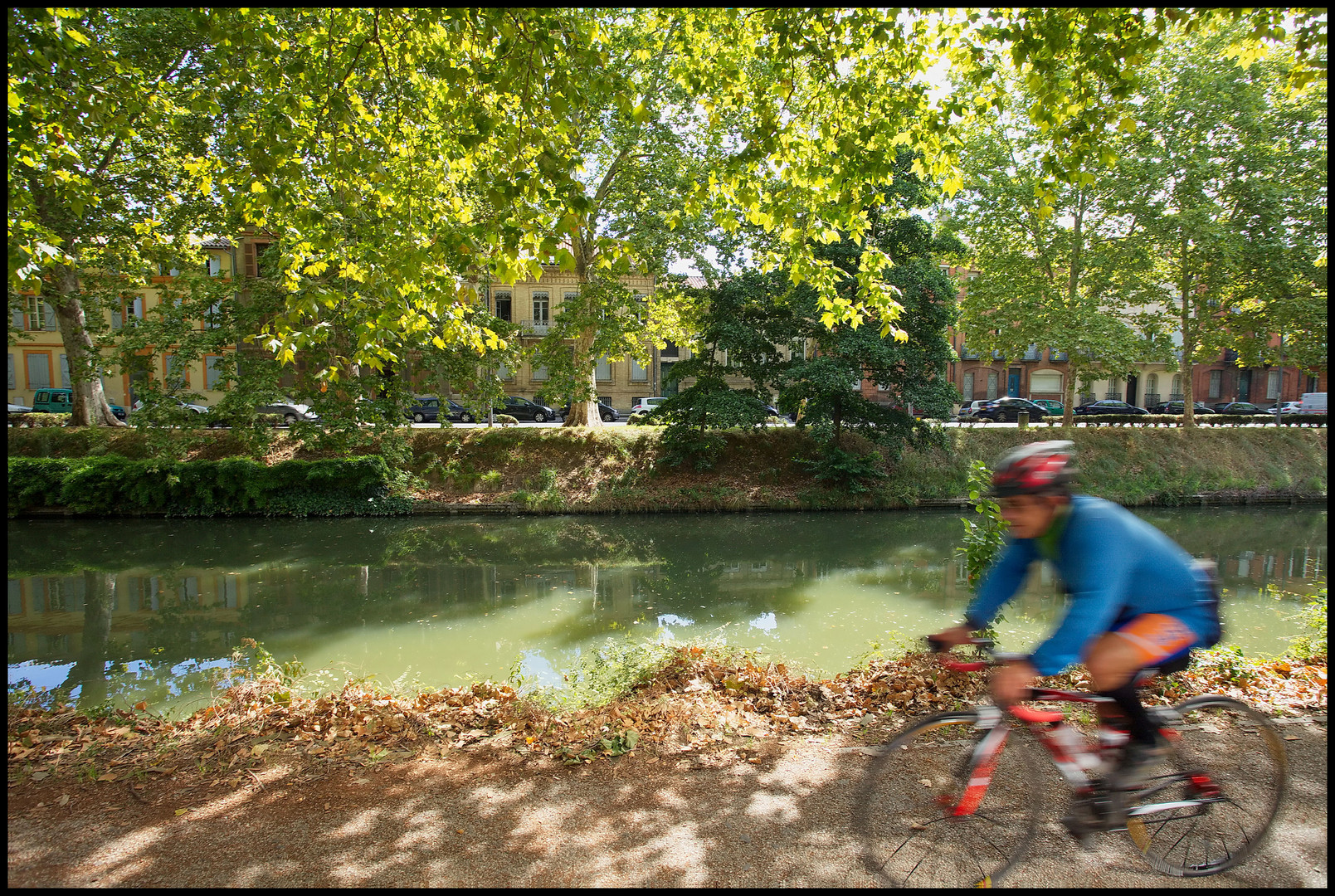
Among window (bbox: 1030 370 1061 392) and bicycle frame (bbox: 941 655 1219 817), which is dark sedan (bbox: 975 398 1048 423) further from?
bicycle frame (bbox: 941 655 1219 817)

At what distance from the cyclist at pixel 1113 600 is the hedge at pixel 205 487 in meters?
15.9

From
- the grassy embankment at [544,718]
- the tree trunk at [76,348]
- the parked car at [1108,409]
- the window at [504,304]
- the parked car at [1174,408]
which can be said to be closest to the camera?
the grassy embankment at [544,718]

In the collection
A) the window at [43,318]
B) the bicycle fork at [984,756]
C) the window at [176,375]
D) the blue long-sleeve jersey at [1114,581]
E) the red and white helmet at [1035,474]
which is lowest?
the bicycle fork at [984,756]

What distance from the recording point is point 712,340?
17188mm

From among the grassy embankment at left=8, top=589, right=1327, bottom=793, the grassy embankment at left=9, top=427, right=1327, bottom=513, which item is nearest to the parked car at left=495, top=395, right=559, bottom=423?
the grassy embankment at left=9, top=427, right=1327, bottom=513

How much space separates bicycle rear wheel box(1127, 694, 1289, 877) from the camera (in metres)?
2.77

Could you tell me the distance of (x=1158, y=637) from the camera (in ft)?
8.55

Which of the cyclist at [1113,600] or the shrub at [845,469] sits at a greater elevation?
the cyclist at [1113,600]

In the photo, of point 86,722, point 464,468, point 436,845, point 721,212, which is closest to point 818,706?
point 436,845

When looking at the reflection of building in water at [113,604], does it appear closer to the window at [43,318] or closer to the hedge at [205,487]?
the hedge at [205,487]

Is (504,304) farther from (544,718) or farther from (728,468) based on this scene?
(544,718)

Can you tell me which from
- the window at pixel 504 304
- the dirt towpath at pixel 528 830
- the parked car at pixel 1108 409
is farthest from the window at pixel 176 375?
the parked car at pixel 1108 409

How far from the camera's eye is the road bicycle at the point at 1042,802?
8.76ft

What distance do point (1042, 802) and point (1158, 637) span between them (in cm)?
85
